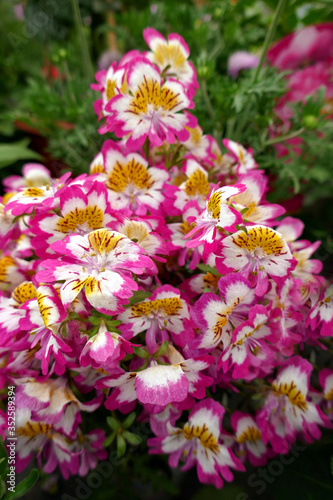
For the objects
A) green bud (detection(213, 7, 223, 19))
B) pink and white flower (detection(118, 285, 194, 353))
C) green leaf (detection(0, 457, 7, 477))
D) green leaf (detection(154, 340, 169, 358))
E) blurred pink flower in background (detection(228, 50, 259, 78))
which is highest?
green bud (detection(213, 7, 223, 19))

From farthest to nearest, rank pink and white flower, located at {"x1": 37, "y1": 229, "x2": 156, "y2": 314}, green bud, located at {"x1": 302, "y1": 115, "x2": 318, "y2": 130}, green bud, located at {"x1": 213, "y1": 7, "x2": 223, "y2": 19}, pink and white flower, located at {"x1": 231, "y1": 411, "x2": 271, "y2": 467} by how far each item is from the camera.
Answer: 1. green bud, located at {"x1": 213, "y1": 7, "x2": 223, "y2": 19}
2. green bud, located at {"x1": 302, "y1": 115, "x2": 318, "y2": 130}
3. pink and white flower, located at {"x1": 231, "y1": 411, "x2": 271, "y2": 467}
4. pink and white flower, located at {"x1": 37, "y1": 229, "x2": 156, "y2": 314}

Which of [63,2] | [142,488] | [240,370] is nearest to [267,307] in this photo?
[240,370]

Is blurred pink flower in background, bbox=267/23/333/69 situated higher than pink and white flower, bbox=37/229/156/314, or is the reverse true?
blurred pink flower in background, bbox=267/23/333/69

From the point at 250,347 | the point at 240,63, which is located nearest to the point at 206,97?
the point at 240,63

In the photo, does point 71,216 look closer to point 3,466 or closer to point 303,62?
point 3,466

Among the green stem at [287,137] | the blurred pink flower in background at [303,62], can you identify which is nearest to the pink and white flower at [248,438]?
the green stem at [287,137]

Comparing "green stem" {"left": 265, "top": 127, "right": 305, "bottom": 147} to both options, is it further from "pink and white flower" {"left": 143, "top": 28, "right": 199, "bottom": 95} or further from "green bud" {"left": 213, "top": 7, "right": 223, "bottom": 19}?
"green bud" {"left": 213, "top": 7, "right": 223, "bottom": 19}

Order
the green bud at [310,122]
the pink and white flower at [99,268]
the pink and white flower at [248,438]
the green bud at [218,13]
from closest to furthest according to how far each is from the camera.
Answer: the pink and white flower at [99,268]
the pink and white flower at [248,438]
the green bud at [310,122]
the green bud at [218,13]

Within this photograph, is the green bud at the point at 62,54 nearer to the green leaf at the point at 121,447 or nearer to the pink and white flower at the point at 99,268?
the pink and white flower at the point at 99,268

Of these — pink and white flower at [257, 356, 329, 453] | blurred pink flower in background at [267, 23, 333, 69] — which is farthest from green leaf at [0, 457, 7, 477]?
blurred pink flower in background at [267, 23, 333, 69]
